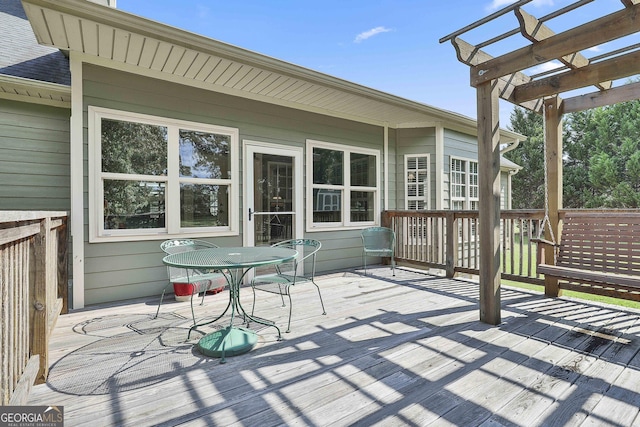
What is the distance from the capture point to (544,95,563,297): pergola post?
356 cm

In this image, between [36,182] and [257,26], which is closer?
[36,182]

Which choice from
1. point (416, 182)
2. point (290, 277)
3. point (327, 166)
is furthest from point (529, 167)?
point (290, 277)

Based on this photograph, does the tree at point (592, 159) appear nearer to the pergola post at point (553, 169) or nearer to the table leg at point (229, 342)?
the pergola post at point (553, 169)

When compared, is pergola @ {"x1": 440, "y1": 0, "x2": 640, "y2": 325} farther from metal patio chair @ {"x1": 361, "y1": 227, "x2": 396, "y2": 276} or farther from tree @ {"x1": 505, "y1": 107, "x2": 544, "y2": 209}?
tree @ {"x1": 505, "y1": 107, "x2": 544, "y2": 209}

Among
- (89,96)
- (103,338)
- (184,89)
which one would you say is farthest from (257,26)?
(103,338)

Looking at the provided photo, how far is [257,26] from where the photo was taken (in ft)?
24.1

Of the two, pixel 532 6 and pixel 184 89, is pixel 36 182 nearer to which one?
pixel 184 89

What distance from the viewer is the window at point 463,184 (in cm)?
674

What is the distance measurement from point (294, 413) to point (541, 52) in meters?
3.02

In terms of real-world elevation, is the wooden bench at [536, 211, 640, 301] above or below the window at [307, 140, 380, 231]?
below

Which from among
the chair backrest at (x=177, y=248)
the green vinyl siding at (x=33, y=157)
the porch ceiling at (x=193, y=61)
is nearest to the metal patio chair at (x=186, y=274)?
the chair backrest at (x=177, y=248)

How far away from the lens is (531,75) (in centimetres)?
325

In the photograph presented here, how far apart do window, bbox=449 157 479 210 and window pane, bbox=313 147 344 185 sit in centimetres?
261

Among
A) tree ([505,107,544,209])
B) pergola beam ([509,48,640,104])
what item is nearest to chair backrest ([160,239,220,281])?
pergola beam ([509,48,640,104])
